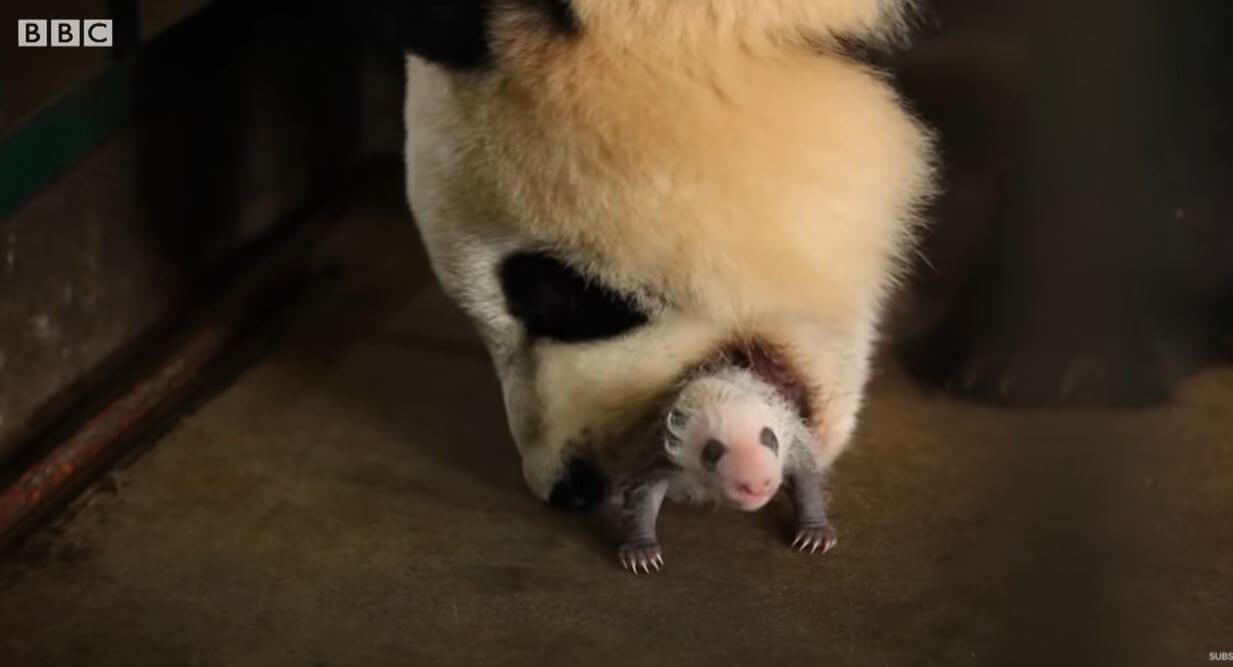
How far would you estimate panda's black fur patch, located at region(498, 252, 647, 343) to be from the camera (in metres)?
1.42

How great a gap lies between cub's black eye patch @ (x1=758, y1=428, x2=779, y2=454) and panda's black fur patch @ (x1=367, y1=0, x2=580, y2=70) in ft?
1.07

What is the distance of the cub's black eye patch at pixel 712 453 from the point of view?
1405 mm

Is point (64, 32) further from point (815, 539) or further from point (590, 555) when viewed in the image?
point (815, 539)

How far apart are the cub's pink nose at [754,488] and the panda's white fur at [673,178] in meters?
0.11

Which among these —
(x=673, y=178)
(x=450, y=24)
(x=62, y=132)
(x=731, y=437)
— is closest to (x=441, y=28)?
(x=450, y=24)

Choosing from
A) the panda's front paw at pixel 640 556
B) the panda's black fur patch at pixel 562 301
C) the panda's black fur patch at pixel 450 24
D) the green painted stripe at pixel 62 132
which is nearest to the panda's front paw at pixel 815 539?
the panda's front paw at pixel 640 556

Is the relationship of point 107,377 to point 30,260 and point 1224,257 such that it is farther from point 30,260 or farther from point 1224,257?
point 1224,257

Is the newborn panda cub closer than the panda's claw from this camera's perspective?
Yes

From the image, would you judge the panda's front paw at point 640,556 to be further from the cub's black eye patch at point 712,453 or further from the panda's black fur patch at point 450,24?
the panda's black fur patch at point 450,24

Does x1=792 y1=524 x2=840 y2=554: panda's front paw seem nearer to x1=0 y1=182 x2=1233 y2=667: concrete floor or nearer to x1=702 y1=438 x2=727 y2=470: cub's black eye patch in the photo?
x1=0 y1=182 x2=1233 y2=667: concrete floor

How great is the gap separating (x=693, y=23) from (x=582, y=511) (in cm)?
45

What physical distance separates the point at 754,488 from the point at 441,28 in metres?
0.41

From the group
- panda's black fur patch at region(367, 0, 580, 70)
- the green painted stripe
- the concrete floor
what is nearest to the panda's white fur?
panda's black fur patch at region(367, 0, 580, 70)

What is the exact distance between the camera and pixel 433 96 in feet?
4.71
